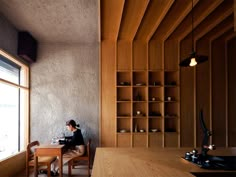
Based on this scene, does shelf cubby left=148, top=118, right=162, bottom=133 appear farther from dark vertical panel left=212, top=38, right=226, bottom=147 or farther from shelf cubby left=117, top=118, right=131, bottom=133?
dark vertical panel left=212, top=38, right=226, bottom=147

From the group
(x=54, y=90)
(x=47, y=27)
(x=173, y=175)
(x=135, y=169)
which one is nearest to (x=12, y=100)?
(x=54, y=90)

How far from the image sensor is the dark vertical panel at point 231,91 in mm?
5406

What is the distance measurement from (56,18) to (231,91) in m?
4.40

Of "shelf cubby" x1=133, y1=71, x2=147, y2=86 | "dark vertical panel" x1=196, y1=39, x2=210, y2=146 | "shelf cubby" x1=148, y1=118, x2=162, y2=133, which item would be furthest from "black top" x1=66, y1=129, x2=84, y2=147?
"dark vertical panel" x1=196, y1=39, x2=210, y2=146

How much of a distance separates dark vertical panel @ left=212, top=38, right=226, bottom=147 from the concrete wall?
15.2 feet

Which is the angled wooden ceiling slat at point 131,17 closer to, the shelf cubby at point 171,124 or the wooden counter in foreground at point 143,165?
the shelf cubby at point 171,124

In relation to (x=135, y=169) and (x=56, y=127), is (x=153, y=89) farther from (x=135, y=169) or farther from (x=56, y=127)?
(x=135, y=169)

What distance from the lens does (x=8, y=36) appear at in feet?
14.6

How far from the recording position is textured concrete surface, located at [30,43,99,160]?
557 cm

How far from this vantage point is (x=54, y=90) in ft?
18.5

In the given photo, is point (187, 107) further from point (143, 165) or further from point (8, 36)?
point (8, 36)

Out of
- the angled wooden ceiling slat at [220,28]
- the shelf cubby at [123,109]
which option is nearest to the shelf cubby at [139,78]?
the shelf cubby at [123,109]

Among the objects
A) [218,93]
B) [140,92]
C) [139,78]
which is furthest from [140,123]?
[218,93]

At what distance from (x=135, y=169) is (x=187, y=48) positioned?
430cm
